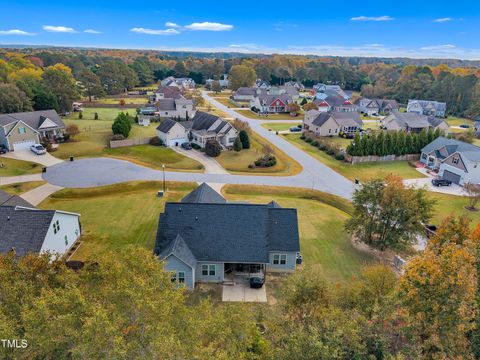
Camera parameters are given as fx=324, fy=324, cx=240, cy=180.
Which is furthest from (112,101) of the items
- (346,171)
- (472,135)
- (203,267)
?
(472,135)

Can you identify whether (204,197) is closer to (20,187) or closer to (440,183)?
(20,187)

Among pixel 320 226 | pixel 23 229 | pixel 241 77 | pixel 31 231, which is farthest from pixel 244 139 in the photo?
pixel 241 77

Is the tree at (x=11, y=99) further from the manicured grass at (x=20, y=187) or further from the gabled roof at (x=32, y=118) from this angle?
the manicured grass at (x=20, y=187)

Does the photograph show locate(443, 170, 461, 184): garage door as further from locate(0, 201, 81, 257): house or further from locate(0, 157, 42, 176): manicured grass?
locate(0, 157, 42, 176): manicured grass

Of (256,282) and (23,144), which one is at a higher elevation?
(23,144)

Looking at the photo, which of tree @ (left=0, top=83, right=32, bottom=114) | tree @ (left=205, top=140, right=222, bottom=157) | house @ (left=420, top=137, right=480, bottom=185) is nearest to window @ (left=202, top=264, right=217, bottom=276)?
tree @ (left=205, top=140, right=222, bottom=157)

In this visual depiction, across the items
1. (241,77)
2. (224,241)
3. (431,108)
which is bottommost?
(224,241)

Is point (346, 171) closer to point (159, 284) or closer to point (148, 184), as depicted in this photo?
point (148, 184)
